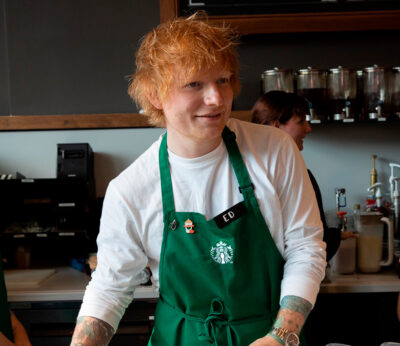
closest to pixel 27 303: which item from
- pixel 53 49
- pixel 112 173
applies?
pixel 112 173

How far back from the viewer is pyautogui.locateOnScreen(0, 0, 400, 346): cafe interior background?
123 inches

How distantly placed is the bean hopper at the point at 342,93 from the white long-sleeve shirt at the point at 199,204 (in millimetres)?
1435

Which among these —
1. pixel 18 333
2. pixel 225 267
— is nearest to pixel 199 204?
pixel 225 267

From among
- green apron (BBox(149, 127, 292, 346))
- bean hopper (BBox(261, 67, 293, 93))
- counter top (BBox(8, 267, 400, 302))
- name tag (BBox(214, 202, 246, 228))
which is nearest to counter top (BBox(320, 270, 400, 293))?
counter top (BBox(8, 267, 400, 302))

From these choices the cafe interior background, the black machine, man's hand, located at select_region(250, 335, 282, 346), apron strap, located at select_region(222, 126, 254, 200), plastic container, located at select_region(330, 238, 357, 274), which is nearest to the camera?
man's hand, located at select_region(250, 335, 282, 346)

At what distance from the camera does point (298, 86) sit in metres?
2.92

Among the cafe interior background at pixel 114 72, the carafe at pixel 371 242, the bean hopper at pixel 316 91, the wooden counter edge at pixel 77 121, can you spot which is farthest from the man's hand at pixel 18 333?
the bean hopper at pixel 316 91

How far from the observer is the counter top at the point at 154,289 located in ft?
8.24

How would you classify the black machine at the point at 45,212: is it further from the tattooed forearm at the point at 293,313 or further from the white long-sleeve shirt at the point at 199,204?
the tattooed forearm at the point at 293,313

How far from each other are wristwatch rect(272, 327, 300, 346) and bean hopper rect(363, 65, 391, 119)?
5.87ft

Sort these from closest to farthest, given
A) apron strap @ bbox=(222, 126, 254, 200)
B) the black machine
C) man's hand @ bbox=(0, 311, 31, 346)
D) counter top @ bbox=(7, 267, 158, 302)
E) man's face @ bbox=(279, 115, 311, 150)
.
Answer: apron strap @ bbox=(222, 126, 254, 200) < man's hand @ bbox=(0, 311, 31, 346) < man's face @ bbox=(279, 115, 311, 150) < counter top @ bbox=(7, 267, 158, 302) < the black machine

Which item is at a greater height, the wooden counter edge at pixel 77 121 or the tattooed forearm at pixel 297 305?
the wooden counter edge at pixel 77 121

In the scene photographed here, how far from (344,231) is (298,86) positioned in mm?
734

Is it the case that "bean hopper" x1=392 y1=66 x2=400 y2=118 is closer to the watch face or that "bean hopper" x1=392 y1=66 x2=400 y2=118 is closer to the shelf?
the shelf
